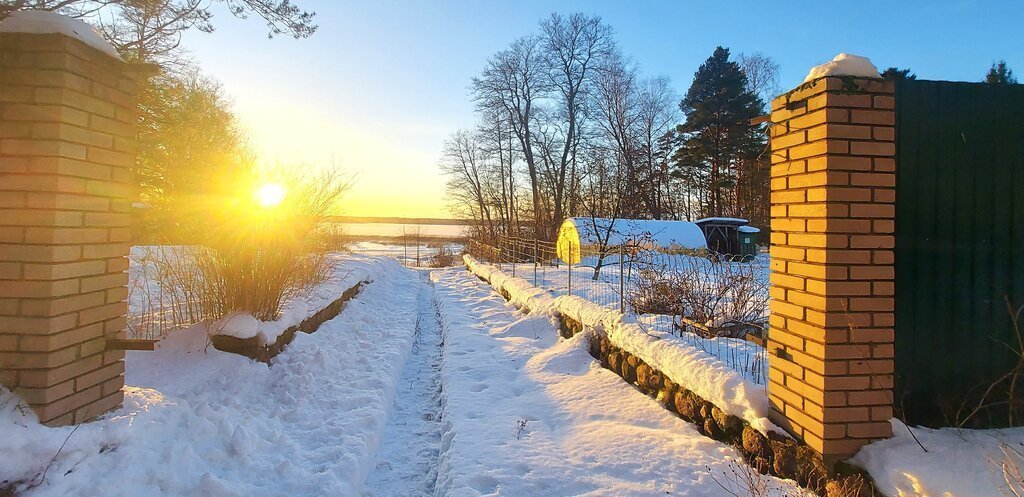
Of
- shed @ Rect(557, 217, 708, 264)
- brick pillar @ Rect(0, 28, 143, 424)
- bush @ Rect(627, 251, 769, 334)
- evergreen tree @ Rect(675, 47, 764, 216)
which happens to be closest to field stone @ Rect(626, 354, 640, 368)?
bush @ Rect(627, 251, 769, 334)

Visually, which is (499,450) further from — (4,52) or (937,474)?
(4,52)

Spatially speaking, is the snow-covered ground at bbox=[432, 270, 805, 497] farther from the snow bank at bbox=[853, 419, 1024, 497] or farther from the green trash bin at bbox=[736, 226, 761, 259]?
the green trash bin at bbox=[736, 226, 761, 259]

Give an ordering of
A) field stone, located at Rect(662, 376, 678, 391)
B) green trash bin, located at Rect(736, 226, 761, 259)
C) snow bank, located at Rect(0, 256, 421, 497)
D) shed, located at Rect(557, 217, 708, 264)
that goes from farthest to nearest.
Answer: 1. green trash bin, located at Rect(736, 226, 761, 259)
2. shed, located at Rect(557, 217, 708, 264)
3. field stone, located at Rect(662, 376, 678, 391)
4. snow bank, located at Rect(0, 256, 421, 497)

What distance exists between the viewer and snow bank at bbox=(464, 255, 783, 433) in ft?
10.8

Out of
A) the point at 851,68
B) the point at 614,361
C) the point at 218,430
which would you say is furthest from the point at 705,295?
the point at 218,430

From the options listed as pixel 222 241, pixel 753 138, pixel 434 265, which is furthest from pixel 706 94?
pixel 222 241

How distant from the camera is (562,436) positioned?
3998 mm

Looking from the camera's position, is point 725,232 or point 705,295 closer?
point 705,295

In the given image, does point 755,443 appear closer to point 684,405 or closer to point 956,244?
point 684,405

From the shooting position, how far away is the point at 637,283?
690 centimetres

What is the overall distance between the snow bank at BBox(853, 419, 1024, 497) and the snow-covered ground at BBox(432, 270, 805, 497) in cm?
47

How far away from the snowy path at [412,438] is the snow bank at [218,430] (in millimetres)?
123

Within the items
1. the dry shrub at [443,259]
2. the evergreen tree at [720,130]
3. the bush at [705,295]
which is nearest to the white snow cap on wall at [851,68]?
the bush at [705,295]

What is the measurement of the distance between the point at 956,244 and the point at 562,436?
2.84 m
